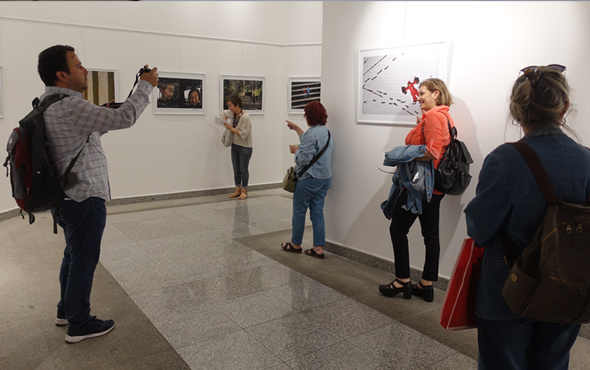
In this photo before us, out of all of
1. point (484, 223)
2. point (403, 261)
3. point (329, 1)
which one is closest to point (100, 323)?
point (403, 261)

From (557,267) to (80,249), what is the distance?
2904mm

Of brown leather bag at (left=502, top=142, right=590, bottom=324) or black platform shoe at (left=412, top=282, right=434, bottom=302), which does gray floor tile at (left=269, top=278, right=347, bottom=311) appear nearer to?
black platform shoe at (left=412, top=282, right=434, bottom=302)

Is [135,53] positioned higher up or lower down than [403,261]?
higher up

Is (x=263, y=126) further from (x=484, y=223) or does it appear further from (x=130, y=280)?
(x=484, y=223)

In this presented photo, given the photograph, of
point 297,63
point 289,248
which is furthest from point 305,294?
point 297,63

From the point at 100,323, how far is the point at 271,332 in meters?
1.31

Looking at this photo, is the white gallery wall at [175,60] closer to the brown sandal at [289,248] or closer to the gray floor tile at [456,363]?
the brown sandal at [289,248]

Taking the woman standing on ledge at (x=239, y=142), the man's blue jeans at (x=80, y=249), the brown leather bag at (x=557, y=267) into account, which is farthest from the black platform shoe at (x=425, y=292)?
the woman standing on ledge at (x=239, y=142)

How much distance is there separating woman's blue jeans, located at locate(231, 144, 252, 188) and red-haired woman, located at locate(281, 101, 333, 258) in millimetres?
3525

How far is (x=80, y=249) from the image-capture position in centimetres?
321

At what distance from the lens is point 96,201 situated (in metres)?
3.20

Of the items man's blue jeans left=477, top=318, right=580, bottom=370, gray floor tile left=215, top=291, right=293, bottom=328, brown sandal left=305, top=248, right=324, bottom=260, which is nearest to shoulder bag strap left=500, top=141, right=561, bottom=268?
man's blue jeans left=477, top=318, right=580, bottom=370

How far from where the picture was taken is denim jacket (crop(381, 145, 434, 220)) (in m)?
3.87

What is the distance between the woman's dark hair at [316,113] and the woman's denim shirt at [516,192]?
338 cm
